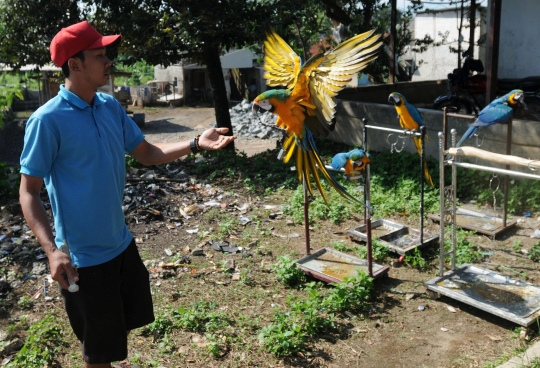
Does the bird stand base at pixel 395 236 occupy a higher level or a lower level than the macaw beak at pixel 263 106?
lower

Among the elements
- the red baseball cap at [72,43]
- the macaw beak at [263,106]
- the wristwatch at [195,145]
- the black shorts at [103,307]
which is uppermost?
the red baseball cap at [72,43]

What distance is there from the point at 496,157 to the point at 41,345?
3.35m

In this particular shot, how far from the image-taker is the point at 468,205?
20.6 feet

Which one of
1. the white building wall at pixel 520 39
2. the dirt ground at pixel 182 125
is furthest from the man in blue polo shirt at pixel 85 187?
the dirt ground at pixel 182 125

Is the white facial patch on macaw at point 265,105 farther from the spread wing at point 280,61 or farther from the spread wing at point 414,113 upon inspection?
the spread wing at point 414,113

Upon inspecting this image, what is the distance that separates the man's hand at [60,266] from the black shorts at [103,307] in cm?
24

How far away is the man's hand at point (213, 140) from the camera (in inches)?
106

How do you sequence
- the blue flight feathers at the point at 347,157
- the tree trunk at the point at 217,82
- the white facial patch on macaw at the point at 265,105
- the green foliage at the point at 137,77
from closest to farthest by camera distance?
the white facial patch on macaw at the point at 265,105
the blue flight feathers at the point at 347,157
the tree trunk at the point at 217,82
the green foliage at the point at 137,77

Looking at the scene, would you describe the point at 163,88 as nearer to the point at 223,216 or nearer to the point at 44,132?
the point at 223,216

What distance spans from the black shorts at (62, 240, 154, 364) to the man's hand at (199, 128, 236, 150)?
0.65 m

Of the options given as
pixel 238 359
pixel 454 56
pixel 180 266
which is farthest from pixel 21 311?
pixel 454 56

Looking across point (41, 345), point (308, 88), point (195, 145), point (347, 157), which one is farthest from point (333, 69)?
point (41, 345)

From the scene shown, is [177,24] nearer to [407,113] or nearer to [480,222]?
[407,113]

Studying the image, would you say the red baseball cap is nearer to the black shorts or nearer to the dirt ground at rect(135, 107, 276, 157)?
the black shorts
